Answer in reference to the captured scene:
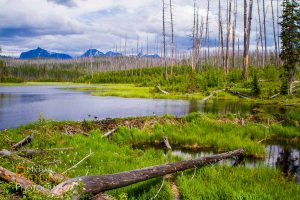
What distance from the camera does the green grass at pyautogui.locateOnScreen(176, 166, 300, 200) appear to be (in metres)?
7.18

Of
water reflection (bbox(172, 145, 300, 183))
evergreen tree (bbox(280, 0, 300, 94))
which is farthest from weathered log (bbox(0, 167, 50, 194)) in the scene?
evergreen tree (bbox(280, 0, 300, 94))

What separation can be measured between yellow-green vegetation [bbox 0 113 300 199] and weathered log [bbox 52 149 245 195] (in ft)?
0.80

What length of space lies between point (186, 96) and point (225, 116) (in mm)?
20415

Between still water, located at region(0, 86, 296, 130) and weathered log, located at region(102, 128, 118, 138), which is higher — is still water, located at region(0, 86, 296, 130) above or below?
below

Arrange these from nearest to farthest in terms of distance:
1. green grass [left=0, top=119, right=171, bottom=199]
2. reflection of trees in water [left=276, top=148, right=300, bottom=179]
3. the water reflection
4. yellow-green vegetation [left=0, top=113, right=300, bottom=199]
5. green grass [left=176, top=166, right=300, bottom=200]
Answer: green grass [left=176, top=166, right=300, bottom=200] < yellow-green vegetation [left=0, top=113, right=300, bottom=199] < green grass [left=0, top=119, right=171, bottom=199] < reflection of trees in water [left=276, top=148, right=300, bottom=179] < the water reflection

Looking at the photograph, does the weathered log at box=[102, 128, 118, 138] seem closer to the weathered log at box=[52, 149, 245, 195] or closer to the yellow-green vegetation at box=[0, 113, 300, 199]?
the yellow-green vegetation at box=[0, 113, 300, 199]

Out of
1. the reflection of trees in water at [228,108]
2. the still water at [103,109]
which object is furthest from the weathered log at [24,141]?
the reflection of trees in water at [228,108]

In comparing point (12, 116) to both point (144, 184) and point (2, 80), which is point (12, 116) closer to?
point (144, 184)

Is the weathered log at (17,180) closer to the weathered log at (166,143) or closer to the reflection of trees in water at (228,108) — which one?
the weathered log at (166,143)

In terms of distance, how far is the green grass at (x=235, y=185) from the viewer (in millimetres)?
7176

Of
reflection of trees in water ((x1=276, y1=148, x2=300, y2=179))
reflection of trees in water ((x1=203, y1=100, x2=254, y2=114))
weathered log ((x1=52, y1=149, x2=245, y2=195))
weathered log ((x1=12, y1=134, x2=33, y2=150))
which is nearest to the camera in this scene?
weathered log ((x1=52, y1=149, x2=245, y2=195))

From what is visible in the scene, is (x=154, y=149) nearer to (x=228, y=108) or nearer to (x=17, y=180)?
(x=17, y=180)

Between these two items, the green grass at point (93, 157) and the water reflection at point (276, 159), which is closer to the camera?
the green grass at point (93, 157)

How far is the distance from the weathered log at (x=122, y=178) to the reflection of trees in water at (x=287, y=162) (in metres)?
3.12
